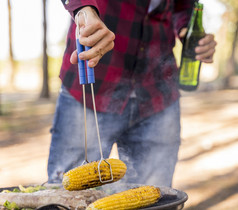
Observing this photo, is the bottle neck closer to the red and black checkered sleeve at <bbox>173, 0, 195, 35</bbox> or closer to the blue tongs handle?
the red and black checkered sleeve at <bbox>173, 0, 195, 35</bbox>

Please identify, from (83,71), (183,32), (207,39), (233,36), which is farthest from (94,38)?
(233,36)

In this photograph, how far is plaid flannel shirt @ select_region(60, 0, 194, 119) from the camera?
5.77 ft

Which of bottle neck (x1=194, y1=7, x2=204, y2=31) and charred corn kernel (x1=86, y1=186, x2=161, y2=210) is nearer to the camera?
charred corn kernel (x1=86, y1=186, x2=161, y2=210)

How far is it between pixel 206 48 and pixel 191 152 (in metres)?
4.07

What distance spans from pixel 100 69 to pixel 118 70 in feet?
0.35

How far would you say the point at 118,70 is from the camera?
1821 millimetres

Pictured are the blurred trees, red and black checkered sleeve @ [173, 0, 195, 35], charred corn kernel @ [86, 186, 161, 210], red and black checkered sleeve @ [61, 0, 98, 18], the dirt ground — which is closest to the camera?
charred corn kernel @ [86, 186, 161, 210]

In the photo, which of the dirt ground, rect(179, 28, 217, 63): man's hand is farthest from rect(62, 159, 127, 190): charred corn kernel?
the dirt ground

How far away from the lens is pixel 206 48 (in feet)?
5.81

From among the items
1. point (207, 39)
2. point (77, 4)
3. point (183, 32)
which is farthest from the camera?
point (183, 32)

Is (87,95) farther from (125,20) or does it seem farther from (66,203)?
(66,203)

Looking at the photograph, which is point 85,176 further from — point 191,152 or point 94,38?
point 191,152

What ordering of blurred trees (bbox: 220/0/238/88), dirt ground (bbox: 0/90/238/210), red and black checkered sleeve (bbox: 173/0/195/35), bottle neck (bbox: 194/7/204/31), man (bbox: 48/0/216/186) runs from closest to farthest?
1. man (bbox: 48/0/216/186)
2. red and black checkered sleeve (bbox: 173/0/195/35)
3. bottle neck (bbox: 194/7/204/31)
4. dirt ground (bbox: 0/90/238/210)
5. blurred trees (bbox: 220/0/238/88)

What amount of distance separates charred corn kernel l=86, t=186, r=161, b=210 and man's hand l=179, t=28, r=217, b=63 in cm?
87
